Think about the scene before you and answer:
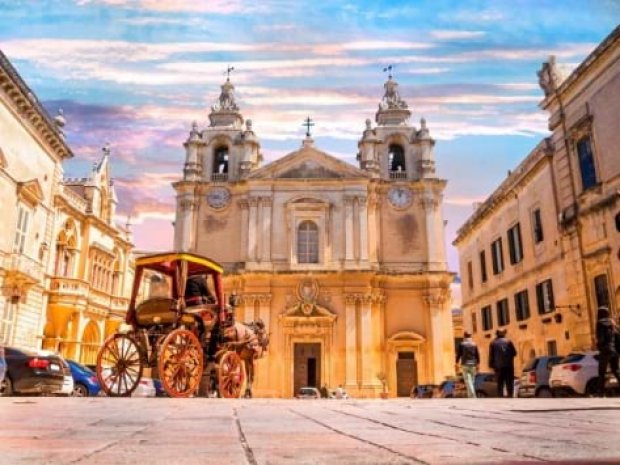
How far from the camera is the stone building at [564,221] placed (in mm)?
16250

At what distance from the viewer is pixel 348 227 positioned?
29547 millimetres

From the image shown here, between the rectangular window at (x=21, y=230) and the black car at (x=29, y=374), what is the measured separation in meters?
9.33

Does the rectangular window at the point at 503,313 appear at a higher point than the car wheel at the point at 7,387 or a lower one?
higher

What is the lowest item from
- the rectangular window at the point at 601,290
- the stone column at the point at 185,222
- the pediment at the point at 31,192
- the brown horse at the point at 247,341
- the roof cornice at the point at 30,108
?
the brown horse at the point at 247,341

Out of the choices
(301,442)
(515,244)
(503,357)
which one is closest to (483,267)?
(515,244)

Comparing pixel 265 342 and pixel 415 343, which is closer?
pixel 265 342

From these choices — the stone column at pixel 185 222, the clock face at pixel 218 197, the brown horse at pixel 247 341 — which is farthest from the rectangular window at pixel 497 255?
the brown horse at pixel 247 341

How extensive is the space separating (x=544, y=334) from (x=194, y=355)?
17.1 metres

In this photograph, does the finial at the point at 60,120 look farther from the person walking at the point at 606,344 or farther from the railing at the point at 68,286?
the person walking at the point at 606,344

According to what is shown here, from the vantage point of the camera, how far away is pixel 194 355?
336 inches

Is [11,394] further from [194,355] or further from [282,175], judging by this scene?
[282,175]

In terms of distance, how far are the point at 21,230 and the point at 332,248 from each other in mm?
15448

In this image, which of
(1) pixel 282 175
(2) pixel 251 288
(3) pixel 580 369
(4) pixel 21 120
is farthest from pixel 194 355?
(1) pixel 282 175

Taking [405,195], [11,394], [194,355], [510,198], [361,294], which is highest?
[405,195]
